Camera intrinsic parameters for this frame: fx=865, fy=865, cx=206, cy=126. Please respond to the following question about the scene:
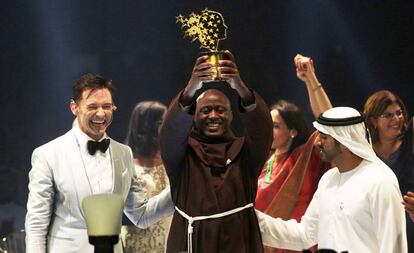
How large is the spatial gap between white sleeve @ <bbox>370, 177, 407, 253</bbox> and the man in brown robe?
58cm

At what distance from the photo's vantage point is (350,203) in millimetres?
3979

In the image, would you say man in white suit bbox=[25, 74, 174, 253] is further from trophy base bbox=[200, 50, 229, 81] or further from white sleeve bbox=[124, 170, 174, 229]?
trophy base bbox=[200, 50, 229, 81]

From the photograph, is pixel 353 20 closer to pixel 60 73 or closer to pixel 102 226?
pixel 60 73

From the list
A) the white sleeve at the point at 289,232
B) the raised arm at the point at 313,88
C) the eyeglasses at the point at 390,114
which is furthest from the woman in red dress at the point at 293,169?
the white sleeve at the point at 289,232

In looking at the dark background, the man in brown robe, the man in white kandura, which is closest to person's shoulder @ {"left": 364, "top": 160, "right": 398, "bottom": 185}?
the man in white kandura

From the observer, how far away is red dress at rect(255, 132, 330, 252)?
202 inches

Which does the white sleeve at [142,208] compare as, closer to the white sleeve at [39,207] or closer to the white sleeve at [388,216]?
the white sleeve at [39,207]

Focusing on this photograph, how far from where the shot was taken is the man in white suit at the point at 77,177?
4.26 meters

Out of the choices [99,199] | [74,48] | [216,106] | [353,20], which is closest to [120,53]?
[74,48]

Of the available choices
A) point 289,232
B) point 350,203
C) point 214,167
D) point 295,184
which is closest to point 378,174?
point 350,203

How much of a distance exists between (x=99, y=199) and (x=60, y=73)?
12.1 ft

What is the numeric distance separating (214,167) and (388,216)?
0.85 m

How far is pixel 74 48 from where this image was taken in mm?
6148

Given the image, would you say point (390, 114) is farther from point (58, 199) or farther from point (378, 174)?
point (58, 199)
